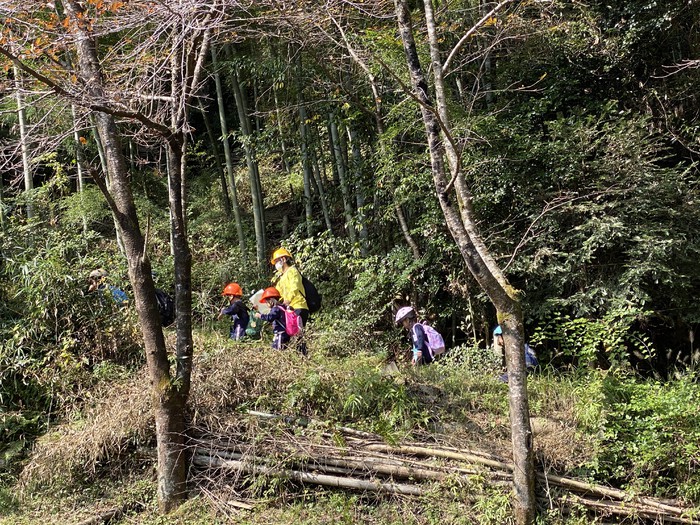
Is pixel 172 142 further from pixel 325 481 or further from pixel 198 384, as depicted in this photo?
pixel 325 481

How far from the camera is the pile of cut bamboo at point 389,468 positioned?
12.6 ft

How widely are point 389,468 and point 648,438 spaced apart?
1.90m

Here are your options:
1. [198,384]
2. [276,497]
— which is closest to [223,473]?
[276,497]

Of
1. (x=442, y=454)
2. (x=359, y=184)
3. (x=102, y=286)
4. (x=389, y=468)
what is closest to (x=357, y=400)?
(x=389, y=468)

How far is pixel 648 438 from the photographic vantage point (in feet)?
13.1

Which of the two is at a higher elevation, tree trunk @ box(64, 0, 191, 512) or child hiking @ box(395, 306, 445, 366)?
tree trunk @ box(64, 0, 191, 512)

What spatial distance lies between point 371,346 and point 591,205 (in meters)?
3.14

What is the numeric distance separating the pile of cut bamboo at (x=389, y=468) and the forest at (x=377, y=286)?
0.06 feet

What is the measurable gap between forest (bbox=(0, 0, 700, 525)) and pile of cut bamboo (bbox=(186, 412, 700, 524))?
0.06 ft

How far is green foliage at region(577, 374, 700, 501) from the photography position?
12.8ft

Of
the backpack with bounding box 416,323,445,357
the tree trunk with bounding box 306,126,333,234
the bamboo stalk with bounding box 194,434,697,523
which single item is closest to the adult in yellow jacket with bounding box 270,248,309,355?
the backpack with bounding box 416,323,445,357

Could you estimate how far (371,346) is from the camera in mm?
7156

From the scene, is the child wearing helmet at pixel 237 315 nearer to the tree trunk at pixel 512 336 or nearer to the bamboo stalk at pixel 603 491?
the tree trunk at pixel 512 336

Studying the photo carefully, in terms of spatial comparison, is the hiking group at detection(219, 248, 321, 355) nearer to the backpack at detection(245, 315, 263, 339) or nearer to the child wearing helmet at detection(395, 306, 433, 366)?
the backpack at detection(245, 315, 263, 339)
